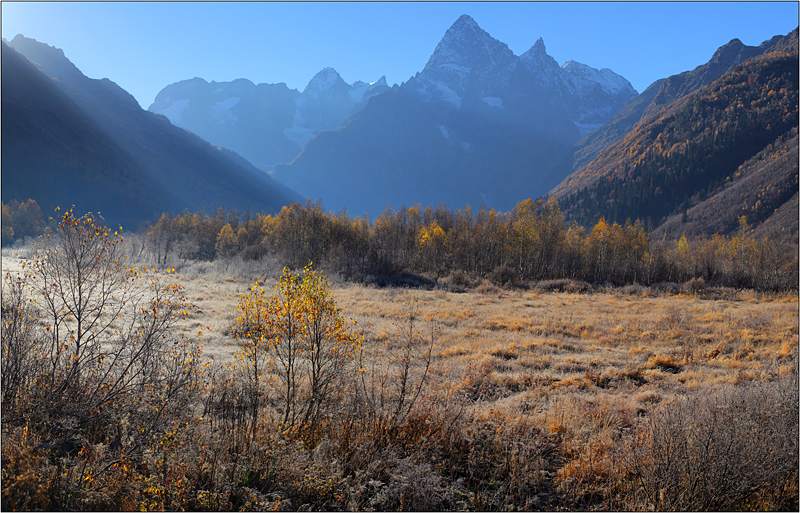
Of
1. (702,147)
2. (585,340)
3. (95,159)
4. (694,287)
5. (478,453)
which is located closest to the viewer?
(478,453)

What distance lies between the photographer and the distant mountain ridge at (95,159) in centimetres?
10644

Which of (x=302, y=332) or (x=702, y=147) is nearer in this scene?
(x=302, y=332)

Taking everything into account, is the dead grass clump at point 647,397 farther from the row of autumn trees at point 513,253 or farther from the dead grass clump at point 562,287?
the row of autumn trees at point 513,253

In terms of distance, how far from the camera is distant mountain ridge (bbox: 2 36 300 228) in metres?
106

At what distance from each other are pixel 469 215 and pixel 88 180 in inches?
5015

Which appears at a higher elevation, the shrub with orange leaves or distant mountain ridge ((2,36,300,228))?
distant mountain ridge ((2,36,300,228))

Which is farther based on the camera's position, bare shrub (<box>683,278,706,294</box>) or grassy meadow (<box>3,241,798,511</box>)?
bare shrub (<box>683,278,706,294</box>)

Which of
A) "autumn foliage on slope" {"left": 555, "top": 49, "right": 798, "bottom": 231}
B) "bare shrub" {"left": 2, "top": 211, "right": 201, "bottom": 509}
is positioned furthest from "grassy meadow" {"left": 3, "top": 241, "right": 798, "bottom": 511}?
"autumn foliage on slope" {"left": 555, "top": 49, "right": 798, "bottom": 231}

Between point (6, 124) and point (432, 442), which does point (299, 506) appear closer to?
point (432, 442)

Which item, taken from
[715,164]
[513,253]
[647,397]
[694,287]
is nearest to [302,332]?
[647,397]

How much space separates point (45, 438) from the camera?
528 centimetres

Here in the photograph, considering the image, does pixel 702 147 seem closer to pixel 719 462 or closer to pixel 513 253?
pixel 513 253

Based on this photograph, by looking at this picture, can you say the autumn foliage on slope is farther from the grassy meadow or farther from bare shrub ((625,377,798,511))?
bare shrub ((625,377,798,511))

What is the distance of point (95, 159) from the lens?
12262cm
